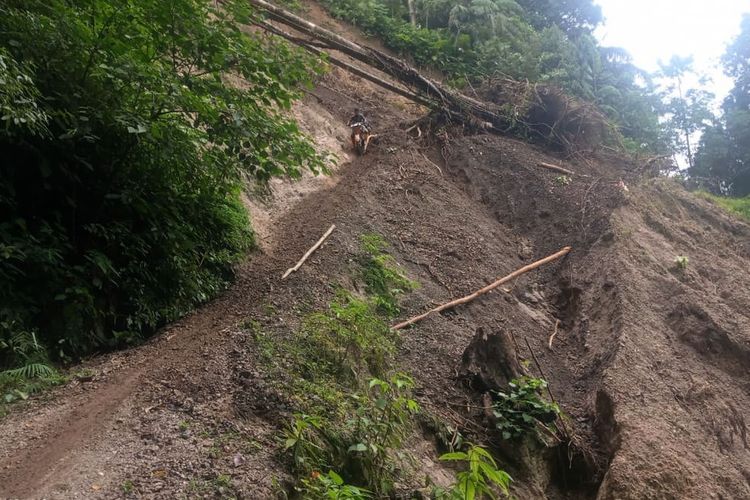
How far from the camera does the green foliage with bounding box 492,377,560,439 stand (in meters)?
5.67

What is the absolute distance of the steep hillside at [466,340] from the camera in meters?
3.87

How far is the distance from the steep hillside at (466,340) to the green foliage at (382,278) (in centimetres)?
14

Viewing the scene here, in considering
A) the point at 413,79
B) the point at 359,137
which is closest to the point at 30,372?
the point at 359,137

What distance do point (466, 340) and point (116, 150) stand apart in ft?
15.1

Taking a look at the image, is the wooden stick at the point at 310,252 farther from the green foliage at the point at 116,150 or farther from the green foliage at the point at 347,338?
the green foliage at the point at 116,150

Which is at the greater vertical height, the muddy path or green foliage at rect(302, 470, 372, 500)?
green foliage at rect(302, 470, 372, 500)

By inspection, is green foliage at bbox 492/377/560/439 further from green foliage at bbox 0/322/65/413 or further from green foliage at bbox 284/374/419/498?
green foliage at bbox 0/322/65/413

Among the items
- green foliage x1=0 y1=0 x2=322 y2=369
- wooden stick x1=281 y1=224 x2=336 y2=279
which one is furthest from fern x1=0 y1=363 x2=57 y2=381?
wooden stick x1=281 y1=224 x2=336 y2=279

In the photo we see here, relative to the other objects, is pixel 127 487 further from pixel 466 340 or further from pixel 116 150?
pixel 466 340

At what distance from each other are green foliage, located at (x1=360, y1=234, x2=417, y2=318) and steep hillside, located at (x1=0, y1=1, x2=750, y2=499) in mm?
143

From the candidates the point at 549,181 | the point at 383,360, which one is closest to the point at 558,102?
the point at 549,181

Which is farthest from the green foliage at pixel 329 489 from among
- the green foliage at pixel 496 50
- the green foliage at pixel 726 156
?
the green foliage at pixel 726 156

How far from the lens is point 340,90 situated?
15.6 meters

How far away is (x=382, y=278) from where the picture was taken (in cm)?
764
